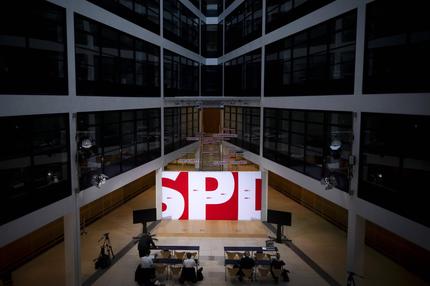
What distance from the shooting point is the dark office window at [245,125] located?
2322 cm

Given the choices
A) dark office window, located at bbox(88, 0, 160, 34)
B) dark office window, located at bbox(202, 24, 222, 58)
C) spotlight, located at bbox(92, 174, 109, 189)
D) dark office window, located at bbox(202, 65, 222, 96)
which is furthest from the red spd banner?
dark office window, located at bbox(202, 24, 222, 58)

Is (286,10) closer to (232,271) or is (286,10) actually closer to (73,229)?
(232,271)

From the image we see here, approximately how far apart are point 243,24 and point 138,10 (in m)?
9.06

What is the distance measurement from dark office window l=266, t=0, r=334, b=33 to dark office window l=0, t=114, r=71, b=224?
11.2m

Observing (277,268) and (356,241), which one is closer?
(356,241)

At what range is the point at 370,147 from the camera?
12273mm

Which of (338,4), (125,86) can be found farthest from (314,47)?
(125,86)

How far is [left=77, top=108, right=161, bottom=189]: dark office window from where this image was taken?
13578 millimetres

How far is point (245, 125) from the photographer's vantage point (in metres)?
25.8

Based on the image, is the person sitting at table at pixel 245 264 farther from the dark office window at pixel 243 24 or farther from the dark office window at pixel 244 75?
the dark office window at pixel 243 24

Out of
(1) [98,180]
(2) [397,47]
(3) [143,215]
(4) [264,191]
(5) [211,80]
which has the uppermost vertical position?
(5) [211,80]

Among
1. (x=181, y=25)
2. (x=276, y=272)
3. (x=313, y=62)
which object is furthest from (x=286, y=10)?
(x=276, y=272)

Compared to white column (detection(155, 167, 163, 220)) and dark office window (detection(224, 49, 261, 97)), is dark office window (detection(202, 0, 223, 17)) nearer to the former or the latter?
dark office window (detection(224, 49, 261, 97))

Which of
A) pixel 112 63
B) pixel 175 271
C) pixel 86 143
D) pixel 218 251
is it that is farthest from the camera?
pixel 218 251
